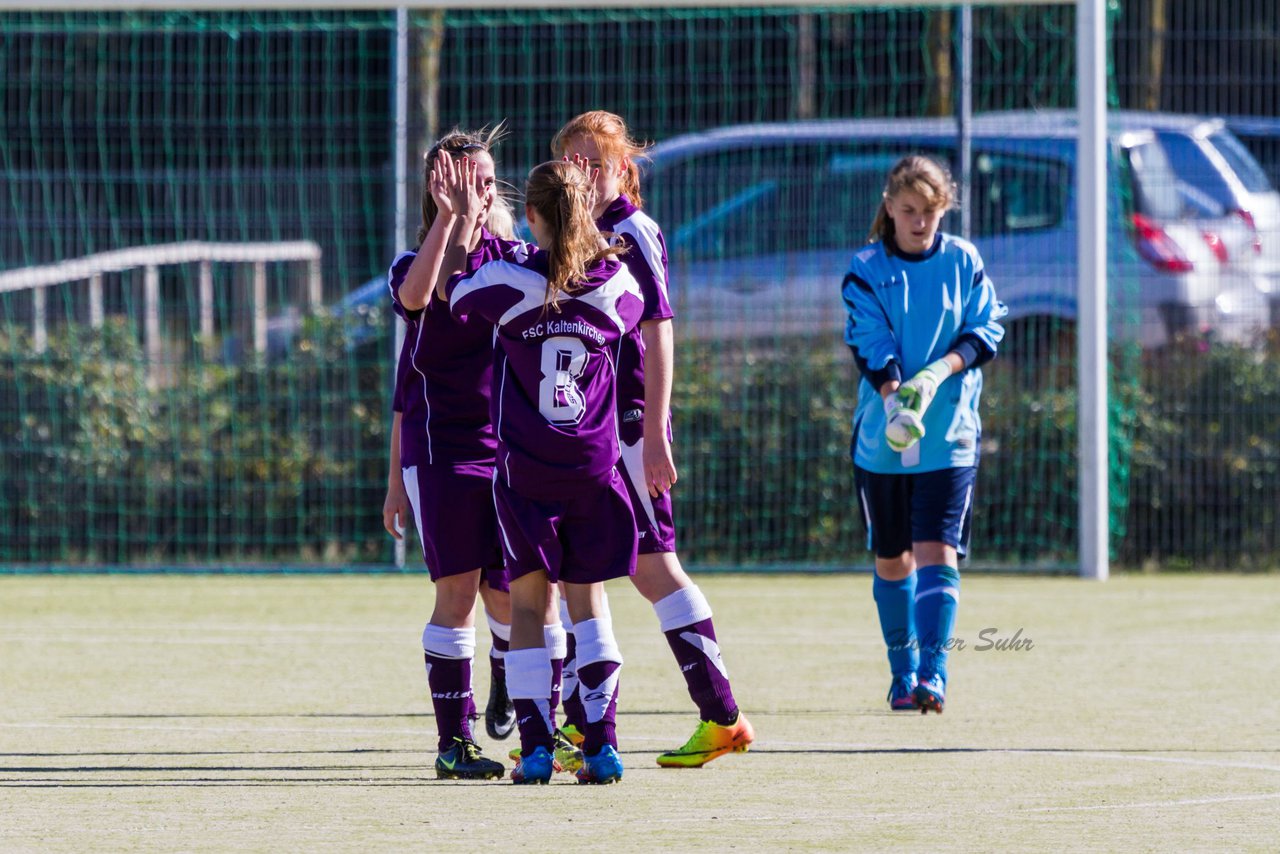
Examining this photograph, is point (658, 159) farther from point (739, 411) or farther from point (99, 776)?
point (99, 776)

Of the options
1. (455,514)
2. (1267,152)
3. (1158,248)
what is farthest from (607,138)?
(1267,152)

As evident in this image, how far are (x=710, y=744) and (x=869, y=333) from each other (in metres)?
1.68

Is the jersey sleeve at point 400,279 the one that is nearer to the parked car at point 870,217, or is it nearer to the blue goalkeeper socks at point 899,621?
the blue goalkeeper socks at point 899,621

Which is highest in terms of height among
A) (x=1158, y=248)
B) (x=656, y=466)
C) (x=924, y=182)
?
(x=1158, y=248)

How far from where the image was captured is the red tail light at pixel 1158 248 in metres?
10.9

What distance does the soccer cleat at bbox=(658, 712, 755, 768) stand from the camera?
532 centimetres

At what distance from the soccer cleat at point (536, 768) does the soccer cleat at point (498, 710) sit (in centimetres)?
71

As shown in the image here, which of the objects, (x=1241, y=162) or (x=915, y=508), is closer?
(x=915, y=508)

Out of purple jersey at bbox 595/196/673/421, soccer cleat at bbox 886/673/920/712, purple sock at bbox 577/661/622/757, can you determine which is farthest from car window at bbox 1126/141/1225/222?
purple sock at bbox 577/661/622/757

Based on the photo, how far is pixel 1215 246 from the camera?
1079 centimetres

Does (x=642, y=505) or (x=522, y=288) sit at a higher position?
(x=522, y=288)

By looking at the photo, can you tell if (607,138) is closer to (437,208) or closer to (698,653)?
(437,208)

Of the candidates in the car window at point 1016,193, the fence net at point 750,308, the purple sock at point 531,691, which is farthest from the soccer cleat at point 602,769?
the car window at point 1016,193

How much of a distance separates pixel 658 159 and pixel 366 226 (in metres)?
1.63
